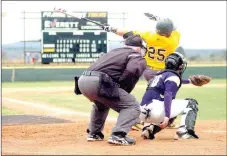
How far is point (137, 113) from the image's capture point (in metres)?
8.26

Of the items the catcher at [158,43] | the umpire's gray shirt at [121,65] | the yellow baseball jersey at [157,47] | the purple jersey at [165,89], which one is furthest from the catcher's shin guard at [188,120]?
the yellow baseball jersey at [157,47]

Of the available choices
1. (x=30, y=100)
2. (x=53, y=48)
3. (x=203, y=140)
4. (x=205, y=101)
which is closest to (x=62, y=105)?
(x=30, y=100)

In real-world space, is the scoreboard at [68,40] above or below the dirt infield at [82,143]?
below

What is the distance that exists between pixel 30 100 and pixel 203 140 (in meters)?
11.0

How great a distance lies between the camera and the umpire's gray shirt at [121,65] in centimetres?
805

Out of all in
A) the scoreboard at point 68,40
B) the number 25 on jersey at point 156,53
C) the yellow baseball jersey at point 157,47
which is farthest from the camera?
the scoreboard at point 68,40

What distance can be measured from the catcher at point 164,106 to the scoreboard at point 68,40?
87.5 feet

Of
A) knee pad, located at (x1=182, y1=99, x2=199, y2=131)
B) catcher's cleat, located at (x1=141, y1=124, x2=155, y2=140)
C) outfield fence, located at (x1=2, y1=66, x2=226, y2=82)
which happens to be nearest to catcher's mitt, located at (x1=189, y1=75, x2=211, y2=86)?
knee pad, located at (x1=182, y1=99, x2=199, y2=131)

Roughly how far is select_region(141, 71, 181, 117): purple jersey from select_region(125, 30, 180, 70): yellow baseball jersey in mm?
1521

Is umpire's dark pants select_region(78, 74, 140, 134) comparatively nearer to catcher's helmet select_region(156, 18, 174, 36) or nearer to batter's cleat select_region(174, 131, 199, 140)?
batter's cleat select_region(174, 131, 199, 140)

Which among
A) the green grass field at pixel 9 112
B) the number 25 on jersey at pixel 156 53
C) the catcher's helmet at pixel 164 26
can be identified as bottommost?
the green grass field at pixel 9 112

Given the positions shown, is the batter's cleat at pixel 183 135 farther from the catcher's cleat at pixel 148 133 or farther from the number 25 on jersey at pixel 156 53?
the number 25 on jersey at pixel 156 53

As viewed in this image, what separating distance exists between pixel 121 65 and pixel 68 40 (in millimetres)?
27768

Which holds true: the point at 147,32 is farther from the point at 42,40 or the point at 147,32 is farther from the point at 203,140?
the point at 42,40
